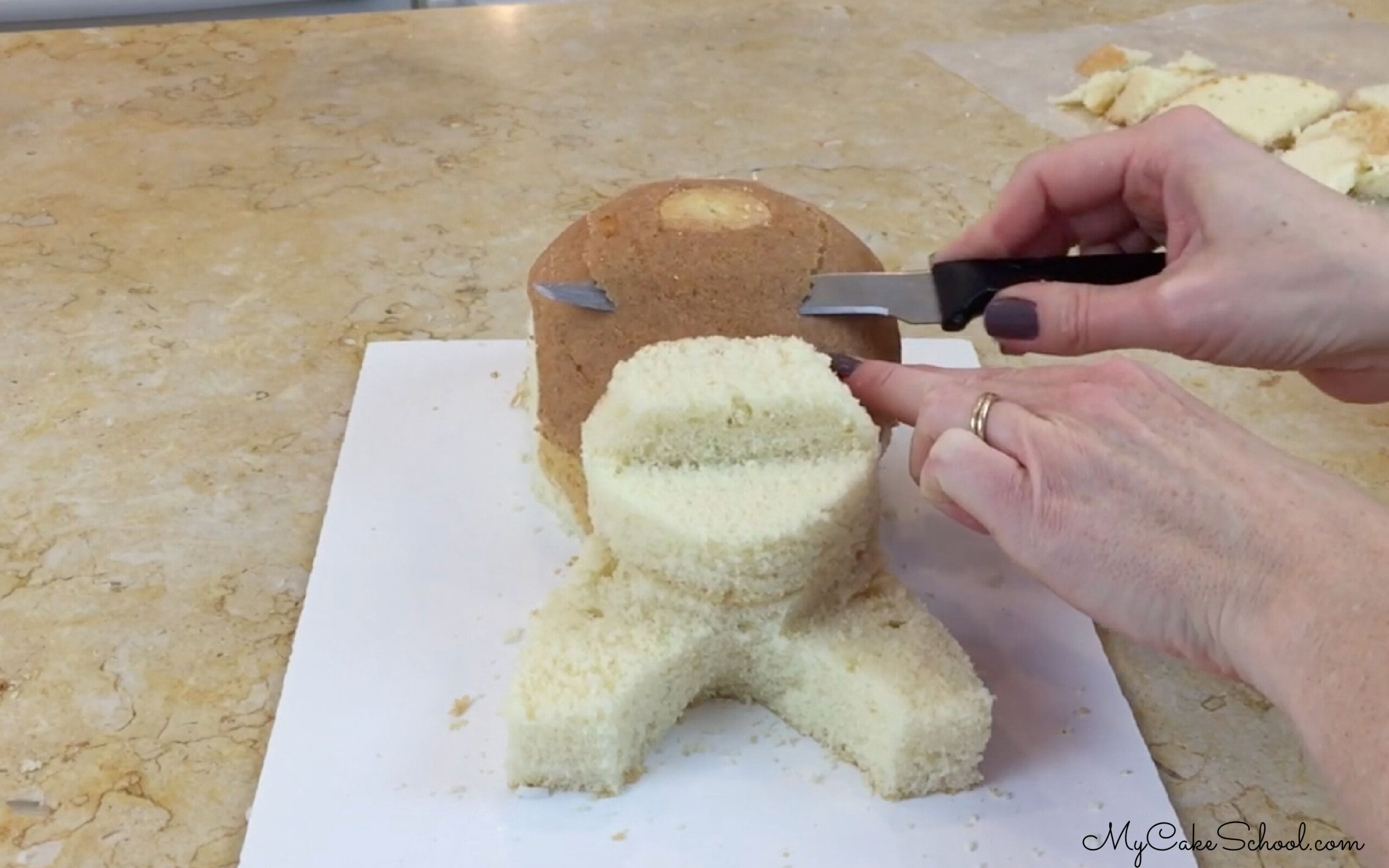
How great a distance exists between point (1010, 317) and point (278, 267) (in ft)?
3.36

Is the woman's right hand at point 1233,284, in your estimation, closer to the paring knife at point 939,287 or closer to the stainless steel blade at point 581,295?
the paring knife at point 939,287

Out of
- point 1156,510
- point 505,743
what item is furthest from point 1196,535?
point 505,743

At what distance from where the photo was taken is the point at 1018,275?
1103mm

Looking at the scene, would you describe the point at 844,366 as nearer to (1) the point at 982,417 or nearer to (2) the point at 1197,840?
(1) the point at 982,417

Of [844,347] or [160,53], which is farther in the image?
[160,53]

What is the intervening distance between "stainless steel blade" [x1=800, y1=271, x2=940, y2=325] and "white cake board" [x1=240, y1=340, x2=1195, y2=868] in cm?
22

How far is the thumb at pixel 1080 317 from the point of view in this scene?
1.02 meters

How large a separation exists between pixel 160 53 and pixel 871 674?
74.2 inches

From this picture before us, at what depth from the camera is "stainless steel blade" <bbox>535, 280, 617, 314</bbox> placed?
43.2 inches

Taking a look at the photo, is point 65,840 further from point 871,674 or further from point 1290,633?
point 1290,633

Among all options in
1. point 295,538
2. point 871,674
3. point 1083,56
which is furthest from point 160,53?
point 871,674

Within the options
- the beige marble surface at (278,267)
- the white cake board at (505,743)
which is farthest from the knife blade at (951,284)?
the beige marble surface at (278,267)

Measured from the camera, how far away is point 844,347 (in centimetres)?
109

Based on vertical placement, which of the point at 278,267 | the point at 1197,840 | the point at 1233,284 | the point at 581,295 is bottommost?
the point at 278,267
